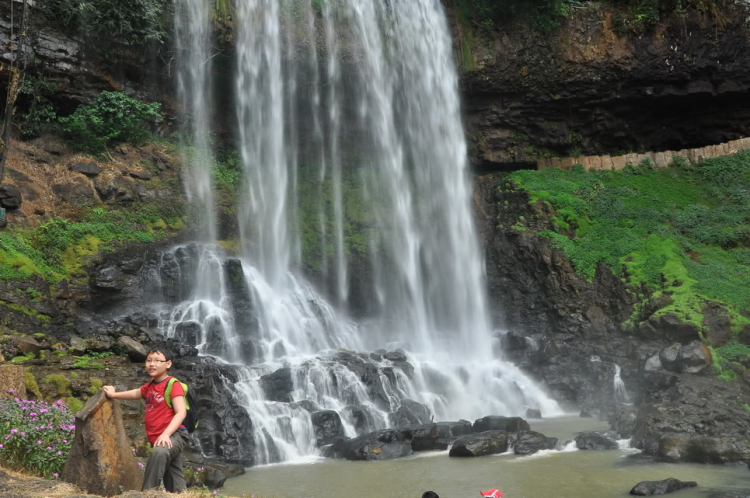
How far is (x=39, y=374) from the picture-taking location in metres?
10.5

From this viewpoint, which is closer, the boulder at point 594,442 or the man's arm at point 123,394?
the man's arm at point 123,394

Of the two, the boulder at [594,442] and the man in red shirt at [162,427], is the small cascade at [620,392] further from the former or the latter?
the man in red shirt at [162,427]

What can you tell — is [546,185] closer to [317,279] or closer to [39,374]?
[317,279]

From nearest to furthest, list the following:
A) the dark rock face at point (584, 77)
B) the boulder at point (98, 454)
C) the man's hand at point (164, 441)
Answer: the man's hand at point (164, 441) → the boulder at point (98, 454) → the dark rock face at point (584, 77)

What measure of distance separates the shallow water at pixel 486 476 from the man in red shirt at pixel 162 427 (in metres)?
3.66

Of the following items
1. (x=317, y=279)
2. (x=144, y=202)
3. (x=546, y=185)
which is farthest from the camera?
(x=546, y=185)

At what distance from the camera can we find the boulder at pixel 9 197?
17203 millimetres

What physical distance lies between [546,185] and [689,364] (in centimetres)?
1069

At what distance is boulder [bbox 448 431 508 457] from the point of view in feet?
36.4

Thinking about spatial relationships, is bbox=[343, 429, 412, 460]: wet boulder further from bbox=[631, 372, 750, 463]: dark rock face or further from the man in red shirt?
the man in red shirt

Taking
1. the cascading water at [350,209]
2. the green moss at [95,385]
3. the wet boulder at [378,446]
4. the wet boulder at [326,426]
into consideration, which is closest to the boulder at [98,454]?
the green moss at [95,385]

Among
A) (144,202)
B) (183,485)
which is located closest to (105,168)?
(144,202)

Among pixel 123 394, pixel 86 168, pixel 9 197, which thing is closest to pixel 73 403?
pixel 123 394

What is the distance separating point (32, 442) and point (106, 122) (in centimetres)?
1547
